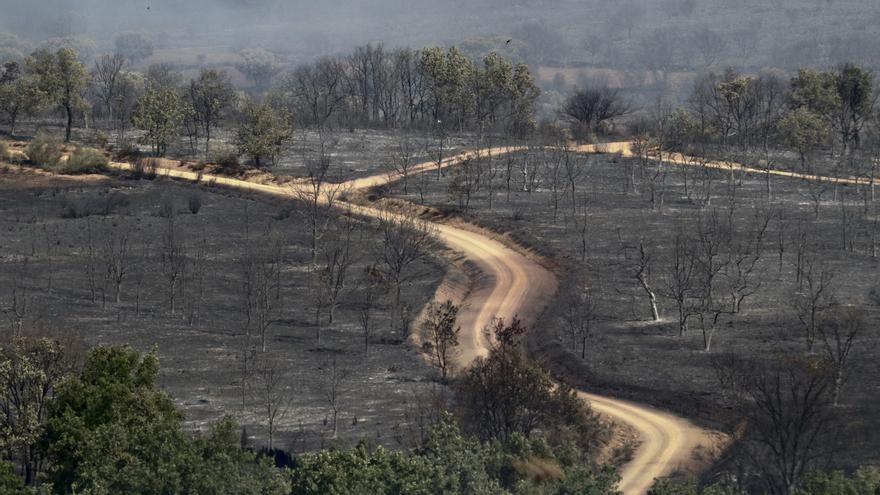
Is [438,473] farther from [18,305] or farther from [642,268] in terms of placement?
[642,268]

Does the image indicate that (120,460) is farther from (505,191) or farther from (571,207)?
(505,191)

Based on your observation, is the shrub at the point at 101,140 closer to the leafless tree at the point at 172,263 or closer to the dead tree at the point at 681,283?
the leafless tree at the point at 172,263

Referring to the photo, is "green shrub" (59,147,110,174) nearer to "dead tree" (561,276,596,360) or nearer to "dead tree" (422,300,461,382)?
"dead tree" (422,300,461,382)

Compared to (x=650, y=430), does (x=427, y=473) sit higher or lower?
higher

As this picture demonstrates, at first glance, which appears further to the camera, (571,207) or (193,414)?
(571,207)

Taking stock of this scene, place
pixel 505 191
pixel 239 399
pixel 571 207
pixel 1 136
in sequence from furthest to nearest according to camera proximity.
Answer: pixel 1 136
pixel 505 191
pixel 571 207
pixel 239 399

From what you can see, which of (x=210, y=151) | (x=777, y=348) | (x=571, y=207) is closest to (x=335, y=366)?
(x=777, y=348)
